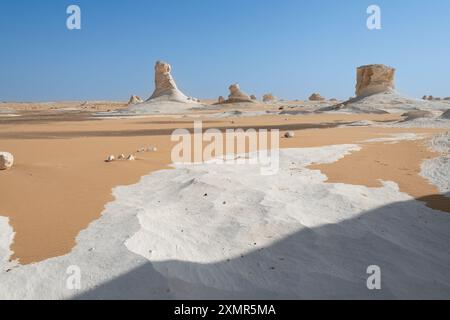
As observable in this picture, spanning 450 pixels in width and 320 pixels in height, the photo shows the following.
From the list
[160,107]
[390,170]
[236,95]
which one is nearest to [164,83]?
[160,107]

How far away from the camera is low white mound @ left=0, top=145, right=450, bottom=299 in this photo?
2.49 meters

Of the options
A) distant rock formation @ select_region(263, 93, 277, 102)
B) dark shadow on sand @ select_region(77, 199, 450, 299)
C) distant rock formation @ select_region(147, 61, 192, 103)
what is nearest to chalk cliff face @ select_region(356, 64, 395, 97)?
distant rock formation @ select_region(147, 61, 192, 103)

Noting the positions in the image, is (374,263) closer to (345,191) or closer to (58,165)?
(345,191)

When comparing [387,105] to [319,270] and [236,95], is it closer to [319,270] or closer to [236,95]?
[236,95]

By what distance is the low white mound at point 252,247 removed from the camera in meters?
2.49

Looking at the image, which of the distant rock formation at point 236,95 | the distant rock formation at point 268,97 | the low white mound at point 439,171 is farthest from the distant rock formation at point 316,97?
the low white mound at point 439,171

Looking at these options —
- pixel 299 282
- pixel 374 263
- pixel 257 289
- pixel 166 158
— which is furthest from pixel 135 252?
pixel 166 158

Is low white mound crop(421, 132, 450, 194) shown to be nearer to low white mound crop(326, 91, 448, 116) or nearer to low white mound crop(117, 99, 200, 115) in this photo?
low white mound crop(326, 91, 448, 116)

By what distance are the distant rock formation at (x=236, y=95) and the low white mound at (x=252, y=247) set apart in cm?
4110

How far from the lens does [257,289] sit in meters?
2.48

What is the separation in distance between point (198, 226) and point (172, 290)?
43.2 inches

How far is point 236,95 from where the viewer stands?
46.2m

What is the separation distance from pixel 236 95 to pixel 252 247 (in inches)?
1731

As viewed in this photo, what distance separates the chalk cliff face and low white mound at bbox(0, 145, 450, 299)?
34.3 meters
